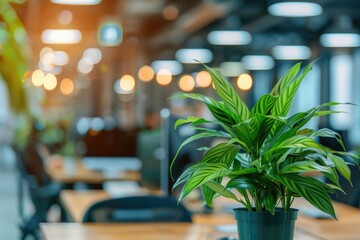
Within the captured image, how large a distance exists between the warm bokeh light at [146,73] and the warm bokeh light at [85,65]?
133 cm

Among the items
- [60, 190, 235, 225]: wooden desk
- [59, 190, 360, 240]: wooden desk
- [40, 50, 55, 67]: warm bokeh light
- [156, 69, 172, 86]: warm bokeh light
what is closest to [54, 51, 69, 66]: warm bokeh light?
[40, 50, 55, 67]: warm bokeh light

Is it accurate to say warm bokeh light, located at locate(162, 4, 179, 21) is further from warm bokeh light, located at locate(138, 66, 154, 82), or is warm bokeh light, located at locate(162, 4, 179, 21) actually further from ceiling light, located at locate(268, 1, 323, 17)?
ceiling light, located at locate(268, 1, 323, 17)

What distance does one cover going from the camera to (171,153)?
4.08 m

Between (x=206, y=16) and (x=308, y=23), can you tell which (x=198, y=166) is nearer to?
(x=206, y=16)

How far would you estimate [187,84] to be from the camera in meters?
21.8

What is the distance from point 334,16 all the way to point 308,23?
1545mm

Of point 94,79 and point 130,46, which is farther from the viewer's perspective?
point 94,79

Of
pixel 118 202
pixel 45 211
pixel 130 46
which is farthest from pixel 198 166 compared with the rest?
pixel 130 46

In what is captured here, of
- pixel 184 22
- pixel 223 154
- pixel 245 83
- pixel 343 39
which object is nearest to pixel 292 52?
pixel 245 83

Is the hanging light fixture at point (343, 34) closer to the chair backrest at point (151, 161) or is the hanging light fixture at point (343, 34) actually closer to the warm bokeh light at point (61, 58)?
the warm bokeh light at point (61, 58)

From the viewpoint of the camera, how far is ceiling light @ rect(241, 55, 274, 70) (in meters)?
18.8

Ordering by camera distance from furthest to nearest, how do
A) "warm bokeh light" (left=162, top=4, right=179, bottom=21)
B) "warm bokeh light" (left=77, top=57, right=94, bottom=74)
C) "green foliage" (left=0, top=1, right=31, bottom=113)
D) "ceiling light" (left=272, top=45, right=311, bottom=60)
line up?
"ceiling light" (left=272, top=45, right=311, bottom=60) → "warm bokeh light" (left=77, top=57, right=94, bottom=74) → "warm bokeh light" (left=162, top=4, right=179, bottom=21) → "green foliage" (left=0, top=1, right=31, bottom=113)

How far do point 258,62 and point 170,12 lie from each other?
6.66 meters

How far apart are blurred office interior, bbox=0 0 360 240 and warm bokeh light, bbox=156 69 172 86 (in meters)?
0.03
